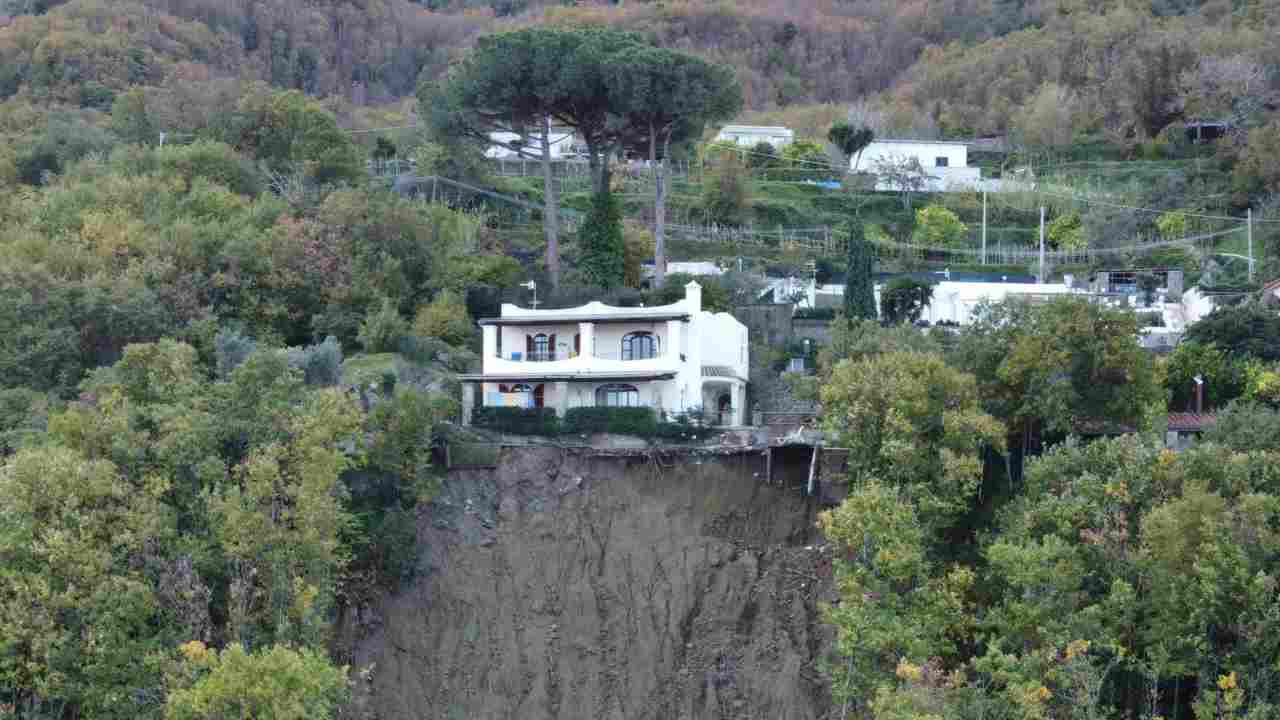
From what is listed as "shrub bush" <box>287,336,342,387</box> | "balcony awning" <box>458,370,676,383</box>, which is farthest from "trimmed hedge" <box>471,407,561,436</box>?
"shrub bush" <box>287,336,342,387</box>

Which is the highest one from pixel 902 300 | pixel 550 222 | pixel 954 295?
pixel 550 222

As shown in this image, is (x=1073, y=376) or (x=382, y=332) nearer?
(x=1073, y=376)

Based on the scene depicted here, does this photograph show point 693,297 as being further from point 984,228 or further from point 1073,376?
point 984,228

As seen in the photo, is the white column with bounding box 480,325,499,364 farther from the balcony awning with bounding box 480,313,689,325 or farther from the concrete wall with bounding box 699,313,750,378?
the concrete wall with bounding box 699,313,750,378

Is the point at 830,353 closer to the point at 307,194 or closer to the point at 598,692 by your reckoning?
the point at 598,692

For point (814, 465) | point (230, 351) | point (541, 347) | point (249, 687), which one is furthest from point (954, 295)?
point (249, 687)
